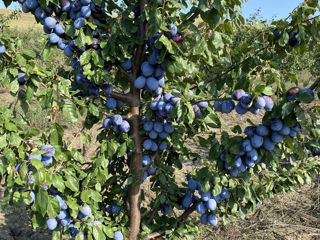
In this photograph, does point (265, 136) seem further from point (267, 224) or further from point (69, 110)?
point (267, 224)

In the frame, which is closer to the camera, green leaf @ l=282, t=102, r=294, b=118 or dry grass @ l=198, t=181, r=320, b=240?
green leaf @ l=282, t=102, r=294, b=118

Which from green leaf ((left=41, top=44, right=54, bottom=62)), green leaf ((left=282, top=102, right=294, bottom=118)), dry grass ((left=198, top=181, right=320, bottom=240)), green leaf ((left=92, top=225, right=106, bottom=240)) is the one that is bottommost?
dry grass ((left=198, top=181, right=320, bottom=240))

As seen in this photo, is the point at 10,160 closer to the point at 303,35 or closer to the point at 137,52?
the point at 137,52

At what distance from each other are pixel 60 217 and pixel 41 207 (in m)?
0.40

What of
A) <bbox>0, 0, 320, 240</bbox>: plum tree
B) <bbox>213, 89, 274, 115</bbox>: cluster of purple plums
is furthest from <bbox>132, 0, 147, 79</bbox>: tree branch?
<bbox>213, 89, 274, 115</bbox>: cluster of purple plums

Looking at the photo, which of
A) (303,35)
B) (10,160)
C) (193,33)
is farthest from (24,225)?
(303,35)

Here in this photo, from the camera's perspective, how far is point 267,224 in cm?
315

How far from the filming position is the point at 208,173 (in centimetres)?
153

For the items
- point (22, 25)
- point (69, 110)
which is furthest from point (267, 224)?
point (22, 25)

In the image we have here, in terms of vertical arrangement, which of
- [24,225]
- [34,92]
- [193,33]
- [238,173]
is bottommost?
[24,225]

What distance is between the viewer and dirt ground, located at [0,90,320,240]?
2889mm

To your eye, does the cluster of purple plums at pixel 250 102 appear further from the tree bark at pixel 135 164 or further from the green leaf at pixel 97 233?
the green leaf at pixel 97 233

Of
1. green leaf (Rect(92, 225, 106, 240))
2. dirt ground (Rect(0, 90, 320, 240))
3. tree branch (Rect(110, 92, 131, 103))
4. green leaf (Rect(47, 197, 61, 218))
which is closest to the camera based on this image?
green leaf (Rect(47, 197, 61, 218))

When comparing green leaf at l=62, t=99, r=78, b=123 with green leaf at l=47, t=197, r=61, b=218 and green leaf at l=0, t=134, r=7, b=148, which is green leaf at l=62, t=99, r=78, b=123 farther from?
green leaf at l=47, t=197, r=61, b=218
